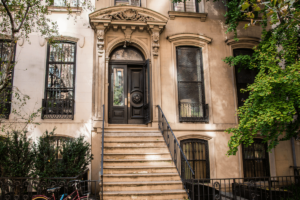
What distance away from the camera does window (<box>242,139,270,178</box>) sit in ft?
33.2

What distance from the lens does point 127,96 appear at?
412 inches

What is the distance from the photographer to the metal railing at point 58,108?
31.2 ft

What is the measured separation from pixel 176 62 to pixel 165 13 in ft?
7.13

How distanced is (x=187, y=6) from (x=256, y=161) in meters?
7.23

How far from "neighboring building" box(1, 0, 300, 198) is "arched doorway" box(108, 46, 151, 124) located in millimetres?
41

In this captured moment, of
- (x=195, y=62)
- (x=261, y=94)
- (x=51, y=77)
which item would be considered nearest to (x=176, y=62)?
(x=195, y=62)

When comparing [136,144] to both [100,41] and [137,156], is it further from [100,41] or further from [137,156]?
[100,41]

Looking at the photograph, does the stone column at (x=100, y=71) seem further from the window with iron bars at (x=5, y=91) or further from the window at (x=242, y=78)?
the window at (x=242, y=78)

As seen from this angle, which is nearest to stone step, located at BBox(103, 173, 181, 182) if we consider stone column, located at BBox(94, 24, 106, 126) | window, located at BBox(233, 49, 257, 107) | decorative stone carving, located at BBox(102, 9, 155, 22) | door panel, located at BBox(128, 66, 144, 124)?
stone column, located at BBox(94, 24, 106, 126)

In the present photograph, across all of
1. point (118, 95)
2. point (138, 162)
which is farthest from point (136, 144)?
point (118, 95)

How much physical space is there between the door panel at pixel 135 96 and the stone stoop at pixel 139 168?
1260 millimetres

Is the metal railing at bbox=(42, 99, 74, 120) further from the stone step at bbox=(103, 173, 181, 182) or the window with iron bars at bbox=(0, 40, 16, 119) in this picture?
the stone step at bbox=(103, 173, 181, 182)

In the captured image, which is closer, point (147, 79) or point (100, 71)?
point (100, 71)

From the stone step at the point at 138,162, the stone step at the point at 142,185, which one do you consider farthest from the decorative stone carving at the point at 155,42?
the stone step at the point at 142,185
